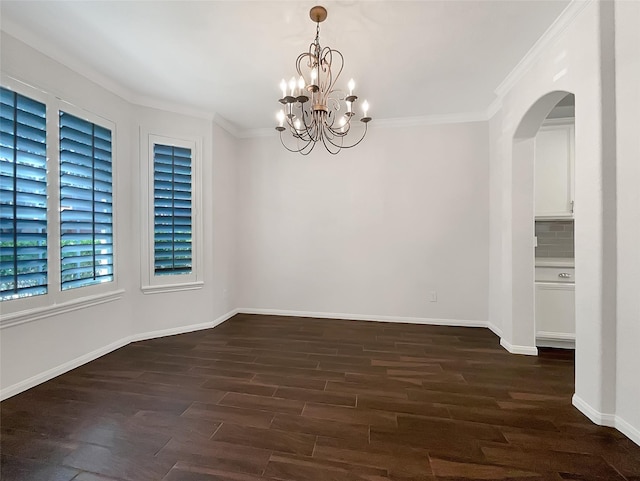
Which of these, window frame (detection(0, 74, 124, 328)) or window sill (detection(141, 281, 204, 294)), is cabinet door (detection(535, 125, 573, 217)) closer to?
window sill (detection(141, 281, 204, 294))

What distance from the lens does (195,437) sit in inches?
67.6

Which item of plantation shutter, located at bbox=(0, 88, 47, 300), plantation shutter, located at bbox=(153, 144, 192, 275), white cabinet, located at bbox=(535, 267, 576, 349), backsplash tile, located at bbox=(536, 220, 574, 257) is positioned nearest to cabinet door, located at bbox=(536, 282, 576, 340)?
white cabinet, located at bbox=(535, 267, 576, 349)

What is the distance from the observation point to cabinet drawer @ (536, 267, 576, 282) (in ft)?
10.1

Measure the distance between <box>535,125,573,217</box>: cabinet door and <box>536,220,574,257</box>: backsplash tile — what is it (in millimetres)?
267

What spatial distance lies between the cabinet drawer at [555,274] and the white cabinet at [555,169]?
0.61 metres

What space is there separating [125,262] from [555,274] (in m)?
4.84

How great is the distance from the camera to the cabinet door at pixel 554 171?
3.22m

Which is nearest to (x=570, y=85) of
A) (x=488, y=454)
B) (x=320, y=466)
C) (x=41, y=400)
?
(x=488, y=454)

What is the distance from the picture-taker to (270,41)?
2293 mm

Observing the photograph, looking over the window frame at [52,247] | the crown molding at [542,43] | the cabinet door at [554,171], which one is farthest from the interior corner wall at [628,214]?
the window frame at [52,247]

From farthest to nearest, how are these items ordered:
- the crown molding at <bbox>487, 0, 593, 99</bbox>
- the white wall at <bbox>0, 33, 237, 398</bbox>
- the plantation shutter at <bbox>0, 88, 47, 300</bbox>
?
the white wall at <bbox>0, 33, 237, 398</bbox> → the plantation shutter at <bbox>0, 88, 47, 300</bbox> → the crown molding at <bbox>487, 0, 593, 99</bbox>

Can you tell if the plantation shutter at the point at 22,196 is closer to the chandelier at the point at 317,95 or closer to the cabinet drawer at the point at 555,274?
the chandelier at the point at 317,95

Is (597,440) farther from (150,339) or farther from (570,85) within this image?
(150,339)

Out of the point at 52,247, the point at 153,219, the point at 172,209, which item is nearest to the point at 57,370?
the point at 52,247
